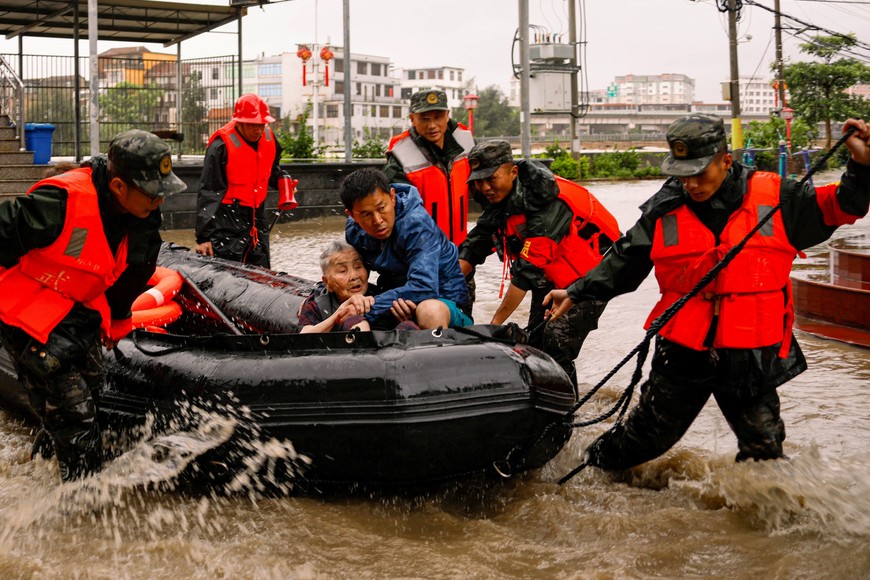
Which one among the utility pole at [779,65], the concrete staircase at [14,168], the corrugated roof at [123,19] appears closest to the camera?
the concrete staircase at [14,168]

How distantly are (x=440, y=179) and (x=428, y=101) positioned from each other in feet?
1.44

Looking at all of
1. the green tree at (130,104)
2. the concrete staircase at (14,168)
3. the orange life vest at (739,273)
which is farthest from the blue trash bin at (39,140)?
the orange life vest at (739,273)

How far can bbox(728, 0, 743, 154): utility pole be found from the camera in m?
22.7

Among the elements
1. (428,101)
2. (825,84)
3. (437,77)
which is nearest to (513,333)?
(428,101)

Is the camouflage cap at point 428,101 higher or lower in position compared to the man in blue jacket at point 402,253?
higher

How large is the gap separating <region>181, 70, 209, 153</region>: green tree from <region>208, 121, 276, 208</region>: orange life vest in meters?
9.73

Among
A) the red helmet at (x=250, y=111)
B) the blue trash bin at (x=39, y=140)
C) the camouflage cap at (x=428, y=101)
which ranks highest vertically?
the blue trash bin at (x=39, y=140)

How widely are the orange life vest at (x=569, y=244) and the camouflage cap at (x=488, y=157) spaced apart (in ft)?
0.93

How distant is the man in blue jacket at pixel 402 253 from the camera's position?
14.4 feet

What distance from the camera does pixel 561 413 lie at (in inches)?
159

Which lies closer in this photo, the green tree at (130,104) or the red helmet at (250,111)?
the red helmet at (250,111)

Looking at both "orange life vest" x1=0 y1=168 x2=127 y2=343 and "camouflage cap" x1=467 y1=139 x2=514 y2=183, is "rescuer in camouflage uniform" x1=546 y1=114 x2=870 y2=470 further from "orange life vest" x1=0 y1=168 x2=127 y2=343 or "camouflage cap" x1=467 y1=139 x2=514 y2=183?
"orange life vest" x1=0 y1=168 x2=127 y2=343

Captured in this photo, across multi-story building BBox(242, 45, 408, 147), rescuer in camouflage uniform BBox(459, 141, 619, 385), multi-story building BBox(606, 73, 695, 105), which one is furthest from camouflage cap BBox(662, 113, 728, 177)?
multi-story building BBox(606, 73, 695, 105)

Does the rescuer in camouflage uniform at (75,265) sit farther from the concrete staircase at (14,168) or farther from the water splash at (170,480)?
the concrete staircase at (14,168)
